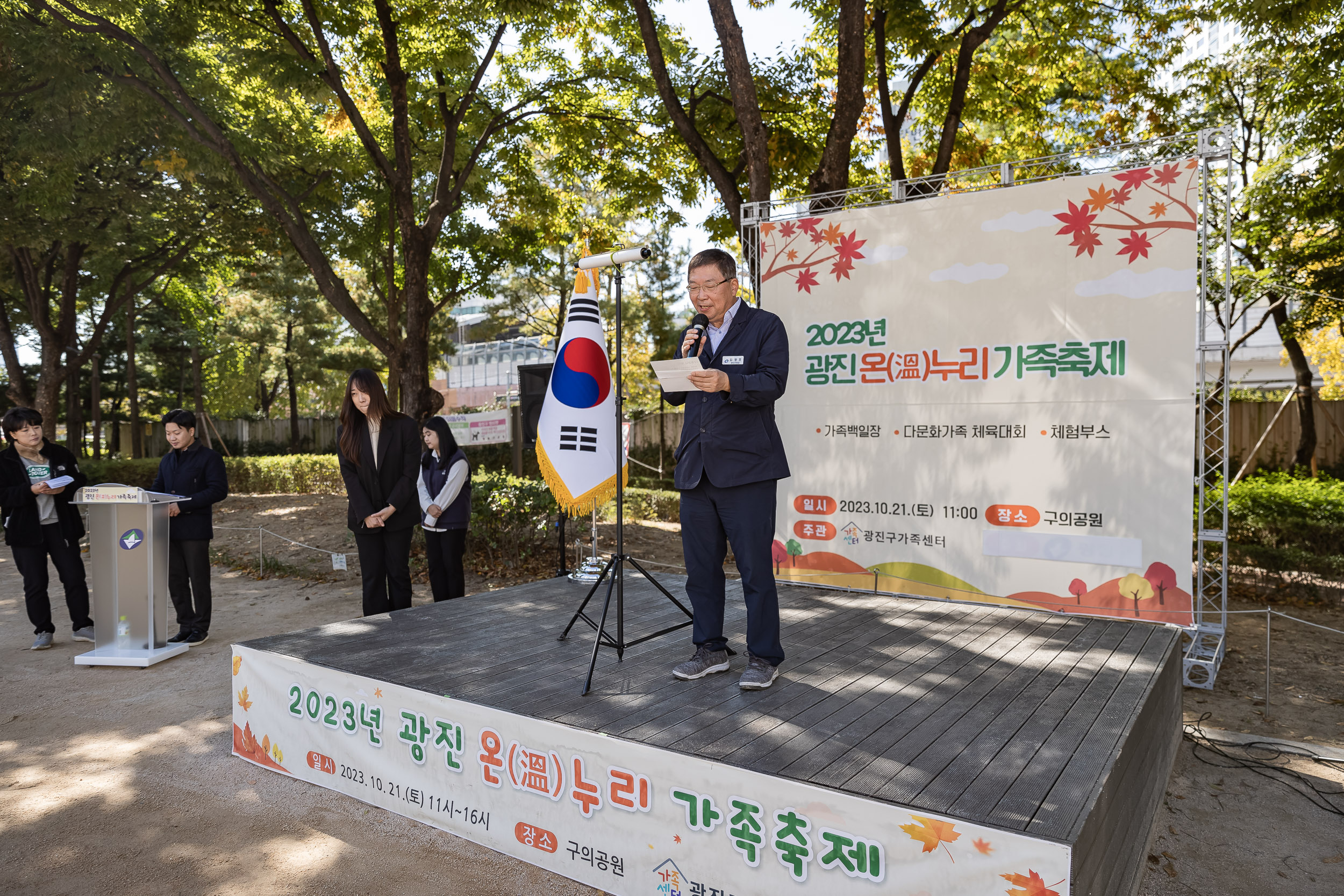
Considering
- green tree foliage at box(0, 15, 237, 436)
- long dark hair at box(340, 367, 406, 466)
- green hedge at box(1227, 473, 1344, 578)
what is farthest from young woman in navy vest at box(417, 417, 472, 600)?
green hedge at box(1227, 473, 1344, 578)

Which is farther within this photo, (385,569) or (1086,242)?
(1086,242)

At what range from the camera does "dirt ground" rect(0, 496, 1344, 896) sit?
267 centimetres

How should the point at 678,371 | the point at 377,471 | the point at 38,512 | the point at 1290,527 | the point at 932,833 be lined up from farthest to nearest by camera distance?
the point at 1290,527
the point at 38,512
the point at 377,471
the point at 678,371
the point at 932,833

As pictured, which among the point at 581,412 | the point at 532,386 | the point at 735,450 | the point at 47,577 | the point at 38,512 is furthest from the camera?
the point at 532,386

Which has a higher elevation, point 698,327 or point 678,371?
point 698,327

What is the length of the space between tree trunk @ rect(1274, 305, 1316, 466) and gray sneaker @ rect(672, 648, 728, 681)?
409 inches

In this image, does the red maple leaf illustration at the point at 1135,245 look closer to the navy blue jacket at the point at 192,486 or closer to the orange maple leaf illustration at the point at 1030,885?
the orange maple leaf illustration at the point at 1030,885

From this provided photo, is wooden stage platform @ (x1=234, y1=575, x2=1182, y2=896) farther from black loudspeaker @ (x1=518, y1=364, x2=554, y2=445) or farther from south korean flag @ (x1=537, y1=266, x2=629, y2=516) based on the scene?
black loudspeaker @ (x1=518, y1=364, x2=554, y2=445)

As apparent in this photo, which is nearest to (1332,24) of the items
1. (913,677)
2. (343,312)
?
(913,677)

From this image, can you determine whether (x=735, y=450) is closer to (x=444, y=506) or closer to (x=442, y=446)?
(x=444, y=506)

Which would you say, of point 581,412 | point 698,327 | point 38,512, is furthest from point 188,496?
point 698,327

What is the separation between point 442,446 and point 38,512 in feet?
8.64

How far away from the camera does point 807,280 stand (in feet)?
19.0

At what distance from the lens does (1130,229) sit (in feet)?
15.5
